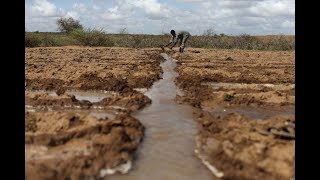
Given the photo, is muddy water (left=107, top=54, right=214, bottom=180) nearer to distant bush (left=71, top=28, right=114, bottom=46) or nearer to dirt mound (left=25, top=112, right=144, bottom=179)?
dirt mound (left=25, top=112, right=144, bottom=179)

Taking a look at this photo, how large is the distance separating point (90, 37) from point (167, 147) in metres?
33.5

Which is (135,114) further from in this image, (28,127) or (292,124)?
(292,124)

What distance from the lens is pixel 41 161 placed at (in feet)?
16.7

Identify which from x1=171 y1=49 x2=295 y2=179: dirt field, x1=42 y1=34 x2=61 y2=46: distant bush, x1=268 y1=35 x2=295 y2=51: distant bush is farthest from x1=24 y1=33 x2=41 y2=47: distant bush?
x1=171 y1=49 x2=295 y2=179: dirt field

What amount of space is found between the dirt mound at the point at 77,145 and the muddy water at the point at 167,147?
205 mm

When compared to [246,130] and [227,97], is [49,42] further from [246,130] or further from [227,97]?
[246,130]

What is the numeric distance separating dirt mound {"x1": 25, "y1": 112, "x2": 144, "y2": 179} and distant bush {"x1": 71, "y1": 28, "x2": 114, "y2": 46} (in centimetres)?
3226

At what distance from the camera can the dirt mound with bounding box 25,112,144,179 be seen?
16.2ft

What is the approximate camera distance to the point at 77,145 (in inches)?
223

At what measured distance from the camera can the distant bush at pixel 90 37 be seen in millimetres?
38062

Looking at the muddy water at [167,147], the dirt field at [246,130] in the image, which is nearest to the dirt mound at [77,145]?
the muddy water at [167,147]
